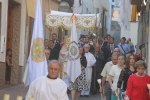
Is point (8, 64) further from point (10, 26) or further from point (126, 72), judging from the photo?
point (126, 72)

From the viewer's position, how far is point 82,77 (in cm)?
1350

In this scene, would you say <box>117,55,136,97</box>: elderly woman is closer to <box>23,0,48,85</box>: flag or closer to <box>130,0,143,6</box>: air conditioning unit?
<box>23,0,48,85</box>: flag

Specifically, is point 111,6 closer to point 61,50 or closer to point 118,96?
point 61,50

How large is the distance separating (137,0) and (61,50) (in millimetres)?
3438

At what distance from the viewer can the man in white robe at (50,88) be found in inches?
251

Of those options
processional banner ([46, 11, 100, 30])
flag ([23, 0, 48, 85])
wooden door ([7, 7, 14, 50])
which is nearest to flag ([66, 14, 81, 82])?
processional banner ([46, 11, 100, 30])

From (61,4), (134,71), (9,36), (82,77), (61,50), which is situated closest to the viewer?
(134,71)

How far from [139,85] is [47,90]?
2.49 metres

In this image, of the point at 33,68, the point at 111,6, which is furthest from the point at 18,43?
the point at 111,6

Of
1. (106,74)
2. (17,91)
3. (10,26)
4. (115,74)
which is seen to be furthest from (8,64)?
(115,74)

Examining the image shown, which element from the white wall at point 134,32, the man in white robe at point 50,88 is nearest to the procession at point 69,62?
the man in white robe at point 50,88

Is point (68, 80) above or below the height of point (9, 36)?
below

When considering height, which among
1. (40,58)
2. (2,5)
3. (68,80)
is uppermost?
(2,5)

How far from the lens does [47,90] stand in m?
6.39
